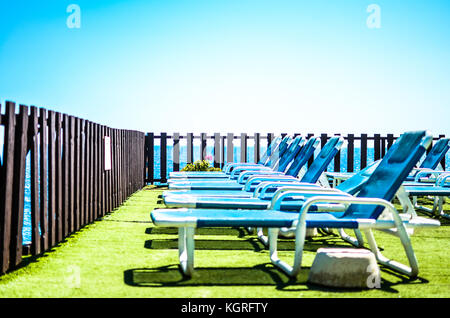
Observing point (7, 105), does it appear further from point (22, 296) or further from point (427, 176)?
point (427, 176)

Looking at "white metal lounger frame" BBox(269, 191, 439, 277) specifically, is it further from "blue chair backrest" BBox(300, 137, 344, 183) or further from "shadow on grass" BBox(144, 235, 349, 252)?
"blue chair backrest" BBox(300, 137, 344, 183)

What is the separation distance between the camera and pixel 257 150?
52.1ft

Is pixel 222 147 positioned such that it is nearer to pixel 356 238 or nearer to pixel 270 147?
pixel 270 147

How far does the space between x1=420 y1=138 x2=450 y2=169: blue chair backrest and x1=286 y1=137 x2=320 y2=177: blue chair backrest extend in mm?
2938

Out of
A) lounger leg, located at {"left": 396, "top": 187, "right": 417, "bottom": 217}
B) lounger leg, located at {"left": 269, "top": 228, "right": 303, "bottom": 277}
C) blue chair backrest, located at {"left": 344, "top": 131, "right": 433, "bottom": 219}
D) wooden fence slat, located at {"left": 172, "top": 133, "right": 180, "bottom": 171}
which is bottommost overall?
lounger leg, located at {"left": 269, "top": 228, "right": 303, "bottom": 277}

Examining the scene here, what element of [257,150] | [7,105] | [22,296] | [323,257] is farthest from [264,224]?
→ [257,150]

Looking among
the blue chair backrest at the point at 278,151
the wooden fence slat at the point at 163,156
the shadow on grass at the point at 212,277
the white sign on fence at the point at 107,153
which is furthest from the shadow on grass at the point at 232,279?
the wooden fence slat at the point at 163,156

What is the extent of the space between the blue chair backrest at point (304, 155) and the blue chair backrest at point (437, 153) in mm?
2938

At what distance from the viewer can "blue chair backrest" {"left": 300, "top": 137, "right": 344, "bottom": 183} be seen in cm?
620

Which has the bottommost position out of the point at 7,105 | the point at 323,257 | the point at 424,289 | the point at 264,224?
the point at 424,289

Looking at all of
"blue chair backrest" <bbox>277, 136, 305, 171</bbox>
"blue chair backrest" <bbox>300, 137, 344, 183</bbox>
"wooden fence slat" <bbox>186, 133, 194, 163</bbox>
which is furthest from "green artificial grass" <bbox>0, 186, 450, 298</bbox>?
"wooden fence slat" <bbox>186, 133, 194, 163</bbox>

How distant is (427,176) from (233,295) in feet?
25.4

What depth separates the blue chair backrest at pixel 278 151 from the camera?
9954mm
